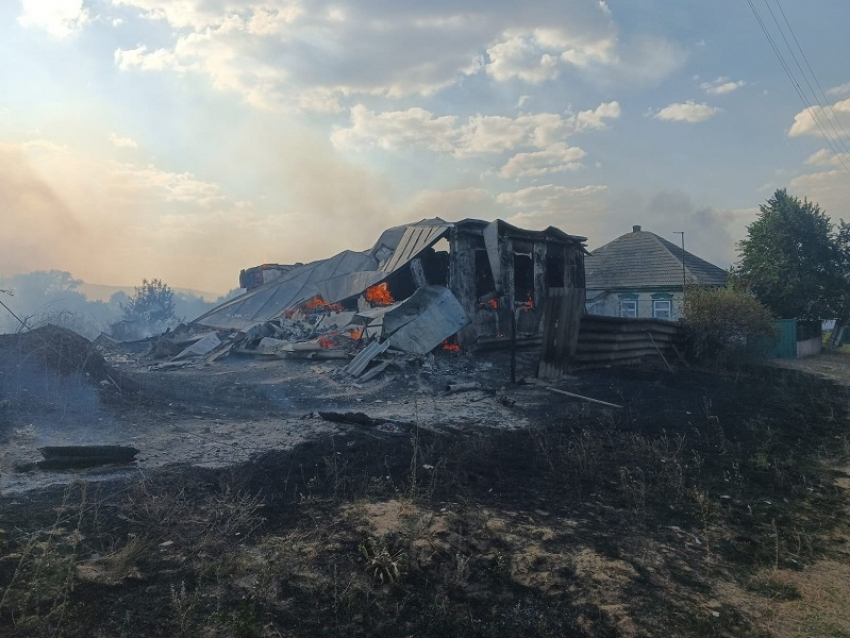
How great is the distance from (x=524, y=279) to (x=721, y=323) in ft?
26.0

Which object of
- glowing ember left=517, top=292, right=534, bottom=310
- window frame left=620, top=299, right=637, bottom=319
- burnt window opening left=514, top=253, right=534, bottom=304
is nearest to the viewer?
glowing ember left=517, top=292, right=534, bottom=310

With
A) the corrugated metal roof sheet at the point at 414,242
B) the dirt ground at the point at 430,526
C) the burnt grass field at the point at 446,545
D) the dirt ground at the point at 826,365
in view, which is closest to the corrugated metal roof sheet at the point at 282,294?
the corrugated metal roof sheet at the point at 414,242

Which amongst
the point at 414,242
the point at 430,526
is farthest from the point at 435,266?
the point at 430,526

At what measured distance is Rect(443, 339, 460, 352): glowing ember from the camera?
55.3ft

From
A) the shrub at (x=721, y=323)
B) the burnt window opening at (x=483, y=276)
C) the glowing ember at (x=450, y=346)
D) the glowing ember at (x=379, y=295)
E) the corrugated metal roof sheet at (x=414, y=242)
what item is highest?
the corrugated metal roof sheet at (x=414, y=242)

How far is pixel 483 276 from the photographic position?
2009cm

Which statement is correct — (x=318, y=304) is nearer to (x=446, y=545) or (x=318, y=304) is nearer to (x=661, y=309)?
(x=661, y=309)

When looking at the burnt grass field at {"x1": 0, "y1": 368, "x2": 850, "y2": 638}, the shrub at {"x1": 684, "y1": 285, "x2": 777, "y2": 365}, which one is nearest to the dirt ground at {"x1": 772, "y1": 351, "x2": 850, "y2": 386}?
the shrub at {"x1": 684, "y1": 285, "x2": 777, "y2": 365}

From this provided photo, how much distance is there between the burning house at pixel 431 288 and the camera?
1659 cm

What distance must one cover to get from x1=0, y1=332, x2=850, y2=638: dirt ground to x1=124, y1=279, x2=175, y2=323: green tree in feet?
102

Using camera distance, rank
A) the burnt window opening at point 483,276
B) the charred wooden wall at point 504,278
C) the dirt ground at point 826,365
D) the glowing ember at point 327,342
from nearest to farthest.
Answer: the dirt ground at point 826,365
the glowing ember at point 327,342
the charred wooden wall at point 504,278
the burnt window opening at point 483,276

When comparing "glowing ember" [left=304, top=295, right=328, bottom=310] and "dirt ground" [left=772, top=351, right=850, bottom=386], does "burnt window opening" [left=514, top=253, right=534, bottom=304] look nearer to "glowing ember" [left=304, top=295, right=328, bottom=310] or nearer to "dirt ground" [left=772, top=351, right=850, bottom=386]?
"glowing ember" [left=304, top=295, right=328, bottom=310]

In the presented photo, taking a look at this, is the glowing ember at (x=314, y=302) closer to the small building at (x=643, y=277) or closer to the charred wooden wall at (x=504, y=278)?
the charred wooden wall at (x=504, y=278)

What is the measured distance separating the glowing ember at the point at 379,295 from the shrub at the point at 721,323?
9.97 meters
